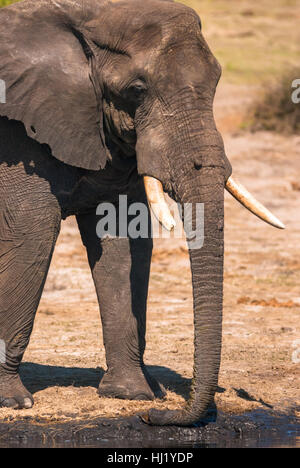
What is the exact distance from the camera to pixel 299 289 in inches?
415

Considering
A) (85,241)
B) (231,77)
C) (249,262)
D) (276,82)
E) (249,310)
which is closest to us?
(85,241)

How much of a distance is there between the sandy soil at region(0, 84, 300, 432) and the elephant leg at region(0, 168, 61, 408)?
16.0 inches

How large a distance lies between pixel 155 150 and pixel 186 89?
35cm

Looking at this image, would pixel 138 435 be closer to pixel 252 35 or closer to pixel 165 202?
pixel 165 202

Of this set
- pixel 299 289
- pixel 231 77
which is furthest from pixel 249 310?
pixel 231 77

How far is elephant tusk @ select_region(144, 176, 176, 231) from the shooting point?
214 inches

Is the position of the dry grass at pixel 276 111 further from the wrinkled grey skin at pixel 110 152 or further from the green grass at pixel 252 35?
the wrinkled grey skin at pixel 110 152

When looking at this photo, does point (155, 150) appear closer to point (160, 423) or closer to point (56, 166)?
point (56, 166)

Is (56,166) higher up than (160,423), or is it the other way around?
(56,166)

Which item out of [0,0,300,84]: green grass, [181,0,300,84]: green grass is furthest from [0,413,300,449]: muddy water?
[181,0,300,84]: green grass

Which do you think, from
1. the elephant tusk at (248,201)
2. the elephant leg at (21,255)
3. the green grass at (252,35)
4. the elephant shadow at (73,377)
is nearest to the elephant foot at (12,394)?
the elephant leg at (21,255)

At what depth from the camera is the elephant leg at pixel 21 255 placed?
616 centimetres

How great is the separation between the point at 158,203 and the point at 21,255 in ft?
3.45
